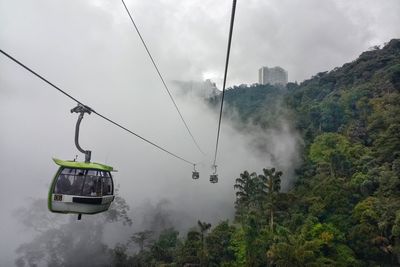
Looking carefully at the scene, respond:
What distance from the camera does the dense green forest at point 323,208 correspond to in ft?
151

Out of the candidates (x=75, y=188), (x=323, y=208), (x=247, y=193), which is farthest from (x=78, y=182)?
(x=247, y=193)

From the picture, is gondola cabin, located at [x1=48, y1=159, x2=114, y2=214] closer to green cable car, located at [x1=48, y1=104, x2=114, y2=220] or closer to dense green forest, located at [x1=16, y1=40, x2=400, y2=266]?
green cable car, located at [x1=48, y1=104, x2=114, y2=220]

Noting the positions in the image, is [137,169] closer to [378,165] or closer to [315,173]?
[315,173]

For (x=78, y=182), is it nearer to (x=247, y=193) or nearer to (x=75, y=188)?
(x=75, y=188)

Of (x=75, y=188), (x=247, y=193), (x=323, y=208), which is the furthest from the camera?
(x=247, y=193)

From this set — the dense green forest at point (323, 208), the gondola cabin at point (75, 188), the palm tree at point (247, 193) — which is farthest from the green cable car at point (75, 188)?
the palm tree at point (247, 193)

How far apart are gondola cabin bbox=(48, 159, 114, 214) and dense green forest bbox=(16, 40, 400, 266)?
101 feet

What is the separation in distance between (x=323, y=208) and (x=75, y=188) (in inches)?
1900

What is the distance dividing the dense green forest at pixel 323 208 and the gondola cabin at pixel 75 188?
30.7 m

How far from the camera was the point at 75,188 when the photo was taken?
1398 cm

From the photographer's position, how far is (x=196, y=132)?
150875 millimetres

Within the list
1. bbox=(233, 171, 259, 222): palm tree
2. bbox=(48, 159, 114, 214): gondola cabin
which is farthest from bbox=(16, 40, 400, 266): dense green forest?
bbox=(48, 159, 114, 214): gondola cabin

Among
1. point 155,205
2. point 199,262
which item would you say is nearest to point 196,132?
point 155,205

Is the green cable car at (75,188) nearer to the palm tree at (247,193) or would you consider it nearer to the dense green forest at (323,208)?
the dense green forest at (323,208)
